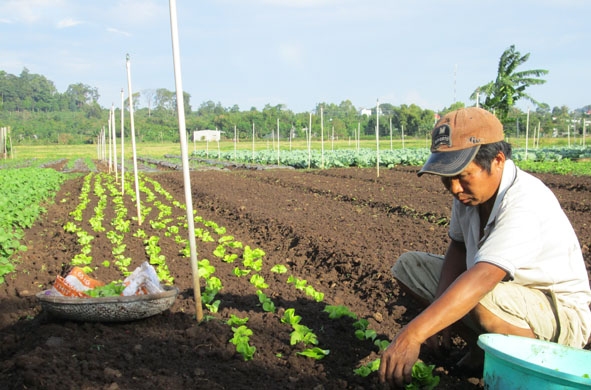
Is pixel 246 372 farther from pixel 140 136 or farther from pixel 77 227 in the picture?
pixel 140 136

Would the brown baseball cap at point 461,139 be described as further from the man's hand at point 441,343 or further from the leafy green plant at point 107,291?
the leafy green plant at point 107,291

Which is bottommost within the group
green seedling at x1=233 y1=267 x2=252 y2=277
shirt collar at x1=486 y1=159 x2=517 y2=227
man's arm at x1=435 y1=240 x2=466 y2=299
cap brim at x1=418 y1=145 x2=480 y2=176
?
green seedling at x1=233 y1=267 x2=252 y2=277

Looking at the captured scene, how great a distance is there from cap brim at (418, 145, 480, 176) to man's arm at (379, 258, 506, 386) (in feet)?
1.49

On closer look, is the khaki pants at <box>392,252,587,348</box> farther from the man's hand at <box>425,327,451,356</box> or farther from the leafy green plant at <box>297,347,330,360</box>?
the leafy green plant at <box>297,347,330,360</box>

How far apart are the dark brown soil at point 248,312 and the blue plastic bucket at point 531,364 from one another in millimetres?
751

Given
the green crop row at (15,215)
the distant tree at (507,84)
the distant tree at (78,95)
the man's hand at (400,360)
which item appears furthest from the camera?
the distant tree at (78,95)

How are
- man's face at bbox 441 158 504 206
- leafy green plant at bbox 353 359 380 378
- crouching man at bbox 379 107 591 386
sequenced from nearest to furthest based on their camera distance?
crouching man at bbox 379 107 591 386 → man's face at bbox 441 158 504 206 → leafy green plant at bbox 353 359 380 378

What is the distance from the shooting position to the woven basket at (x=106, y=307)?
3613mm

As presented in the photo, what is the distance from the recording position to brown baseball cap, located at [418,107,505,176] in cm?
254

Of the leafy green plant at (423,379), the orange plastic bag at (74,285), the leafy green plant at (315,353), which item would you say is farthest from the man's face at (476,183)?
the orange plastic bag at (74,285)

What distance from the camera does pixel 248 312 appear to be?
4.25m

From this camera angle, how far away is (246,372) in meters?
3.15

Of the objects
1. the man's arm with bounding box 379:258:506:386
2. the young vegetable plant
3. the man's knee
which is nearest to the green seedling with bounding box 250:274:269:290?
the young vegetable plant

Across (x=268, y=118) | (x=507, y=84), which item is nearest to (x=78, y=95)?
(x=268, y=118)
